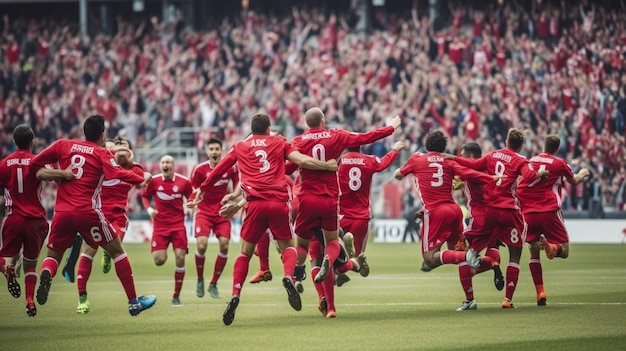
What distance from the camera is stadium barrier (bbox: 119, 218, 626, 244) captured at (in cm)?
3466

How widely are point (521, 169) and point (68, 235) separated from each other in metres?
6.50

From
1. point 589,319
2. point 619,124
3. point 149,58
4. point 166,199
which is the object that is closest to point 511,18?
point 619,124

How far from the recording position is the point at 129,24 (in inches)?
1941

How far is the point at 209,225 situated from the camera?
62.9 ft

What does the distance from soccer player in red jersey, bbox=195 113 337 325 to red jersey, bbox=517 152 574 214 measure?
378 cm

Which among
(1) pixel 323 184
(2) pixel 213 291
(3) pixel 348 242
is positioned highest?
(1) pixel 323 184

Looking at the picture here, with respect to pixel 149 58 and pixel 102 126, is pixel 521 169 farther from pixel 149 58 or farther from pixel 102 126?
pixel 149 58

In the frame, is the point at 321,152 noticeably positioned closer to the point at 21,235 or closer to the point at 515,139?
the point at 515,139

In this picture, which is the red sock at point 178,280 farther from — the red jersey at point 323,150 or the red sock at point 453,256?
the red sock at point 453,256

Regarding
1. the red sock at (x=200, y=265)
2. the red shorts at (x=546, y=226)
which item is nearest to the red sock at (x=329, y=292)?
the red shorts at (x=546, y=226)

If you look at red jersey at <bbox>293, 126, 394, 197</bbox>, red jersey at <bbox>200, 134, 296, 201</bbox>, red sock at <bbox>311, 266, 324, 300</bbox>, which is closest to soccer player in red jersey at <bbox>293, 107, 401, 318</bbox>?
red jersey at <bbox>293, 126, 394, 197</bbox>

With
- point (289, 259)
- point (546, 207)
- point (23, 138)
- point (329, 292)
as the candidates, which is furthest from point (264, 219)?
point (546, 207)

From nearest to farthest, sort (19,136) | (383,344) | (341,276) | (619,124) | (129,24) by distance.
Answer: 1. (383,344)
2. (19,136)
3. (341,276)
4. (619,124)
5. (129,24)

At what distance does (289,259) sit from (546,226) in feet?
14.6
